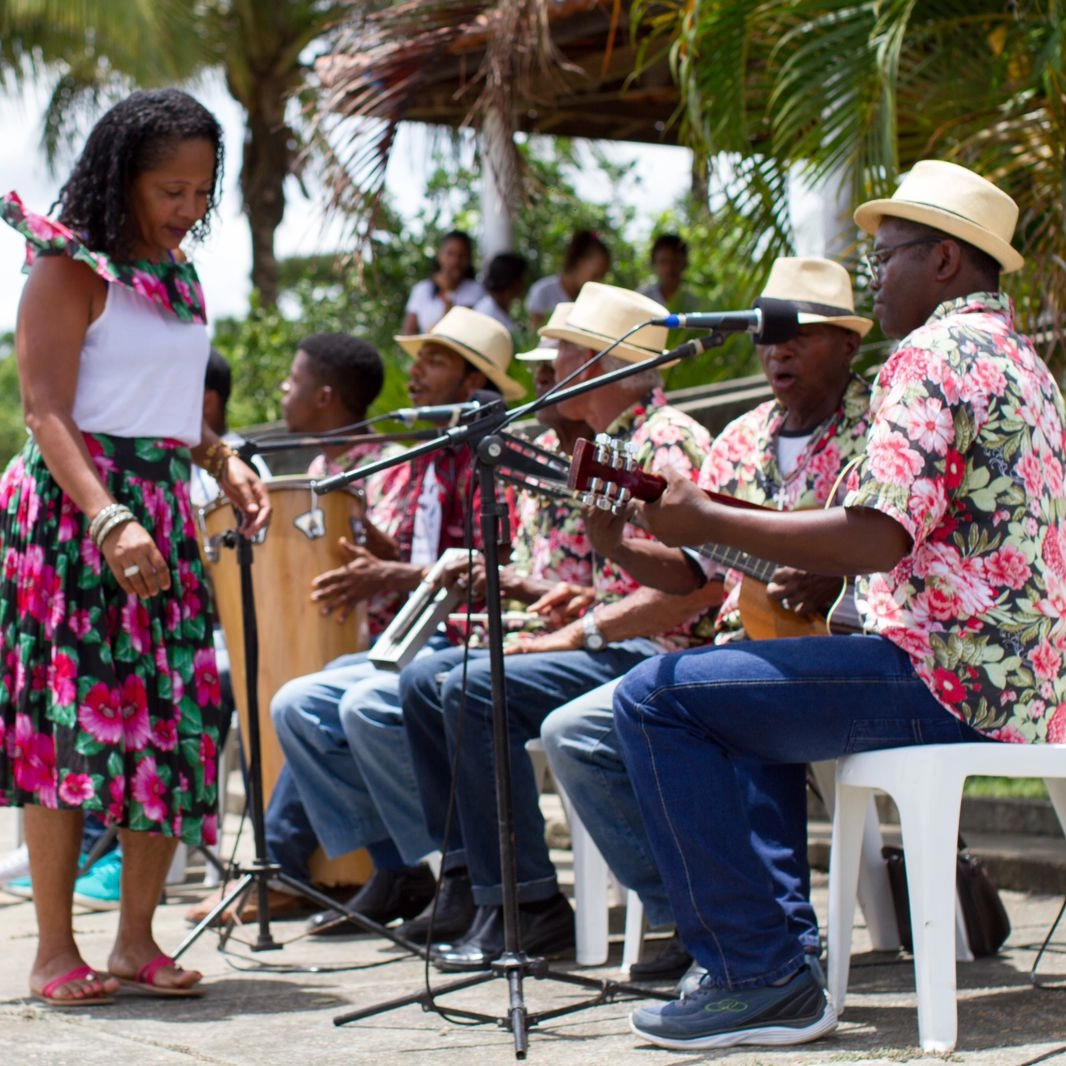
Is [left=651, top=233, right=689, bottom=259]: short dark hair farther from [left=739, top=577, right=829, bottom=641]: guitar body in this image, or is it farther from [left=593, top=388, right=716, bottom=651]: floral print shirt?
[left=739, top=577, right=829, bottom=641]: guitar body

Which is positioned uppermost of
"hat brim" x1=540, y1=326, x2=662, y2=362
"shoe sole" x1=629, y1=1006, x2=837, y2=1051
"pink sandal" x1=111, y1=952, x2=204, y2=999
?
"hat brim" x1=540, y1=326, x2=662, y2=362

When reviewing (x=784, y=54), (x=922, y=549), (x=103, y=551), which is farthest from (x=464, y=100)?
(x=922, y=549)

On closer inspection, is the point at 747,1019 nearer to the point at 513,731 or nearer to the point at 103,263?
the point at 513,731

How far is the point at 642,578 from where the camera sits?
4148mm

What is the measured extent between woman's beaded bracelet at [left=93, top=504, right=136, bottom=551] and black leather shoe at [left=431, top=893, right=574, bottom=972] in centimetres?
144

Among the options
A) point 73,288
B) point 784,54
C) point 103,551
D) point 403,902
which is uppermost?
point 784,54

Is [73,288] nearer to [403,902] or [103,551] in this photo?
[103,551]

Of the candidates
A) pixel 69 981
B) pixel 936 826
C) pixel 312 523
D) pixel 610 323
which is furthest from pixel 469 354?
pixel 936 826

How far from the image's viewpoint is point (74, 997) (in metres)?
3.92

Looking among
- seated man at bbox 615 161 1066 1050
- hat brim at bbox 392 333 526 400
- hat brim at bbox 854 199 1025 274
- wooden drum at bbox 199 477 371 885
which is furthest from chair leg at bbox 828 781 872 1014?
hat brim at bbox 392 333 526 400

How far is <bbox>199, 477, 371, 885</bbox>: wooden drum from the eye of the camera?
5.27 meters

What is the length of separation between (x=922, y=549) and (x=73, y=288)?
6.81ft

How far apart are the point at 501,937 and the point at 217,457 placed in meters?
1.48

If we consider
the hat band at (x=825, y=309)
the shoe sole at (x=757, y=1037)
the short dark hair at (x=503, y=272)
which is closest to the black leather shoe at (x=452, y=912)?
the shoe sole at (x=757, y=1037)
